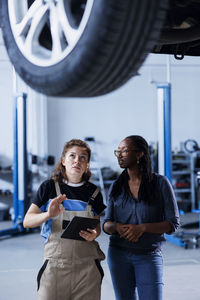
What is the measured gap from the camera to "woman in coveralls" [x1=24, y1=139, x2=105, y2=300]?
6.19 feet

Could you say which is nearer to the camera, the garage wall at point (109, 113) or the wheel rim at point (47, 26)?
the wheel rim at point (47, 26)

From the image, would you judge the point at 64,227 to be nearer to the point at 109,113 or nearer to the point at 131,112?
the point at 109,113

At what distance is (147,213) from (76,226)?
14.3 inches

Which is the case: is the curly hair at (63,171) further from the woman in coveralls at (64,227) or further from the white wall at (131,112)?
the white wall at (131,112)

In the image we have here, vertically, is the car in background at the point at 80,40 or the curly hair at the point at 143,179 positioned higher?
the car in background at the point at 80,40

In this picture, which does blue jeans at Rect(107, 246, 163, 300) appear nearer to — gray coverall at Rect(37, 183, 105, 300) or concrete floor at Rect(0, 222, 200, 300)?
gray coverall at Rect(37, 183, 105, 300)

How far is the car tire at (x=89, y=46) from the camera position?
1.08m

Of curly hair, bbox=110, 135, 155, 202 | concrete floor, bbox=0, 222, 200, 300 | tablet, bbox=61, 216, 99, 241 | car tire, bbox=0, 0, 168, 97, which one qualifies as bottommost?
concrete floor, bbox=0, 222, 200, 300

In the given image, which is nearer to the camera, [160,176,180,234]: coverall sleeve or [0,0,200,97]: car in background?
[0,0,200,97]: car in background

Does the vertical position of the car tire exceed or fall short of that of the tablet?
it exceeds it

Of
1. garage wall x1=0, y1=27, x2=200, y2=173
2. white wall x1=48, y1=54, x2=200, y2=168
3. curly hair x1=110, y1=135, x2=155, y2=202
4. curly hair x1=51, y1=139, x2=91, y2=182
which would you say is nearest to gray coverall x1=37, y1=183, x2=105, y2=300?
curly hair x1=51, y1=139, x2=91, y2=182

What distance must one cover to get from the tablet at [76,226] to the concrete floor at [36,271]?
4.71 ft

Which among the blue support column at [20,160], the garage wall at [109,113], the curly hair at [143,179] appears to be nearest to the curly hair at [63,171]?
the curly hair at [143,179]

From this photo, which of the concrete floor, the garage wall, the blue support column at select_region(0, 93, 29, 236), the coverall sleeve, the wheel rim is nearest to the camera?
the wheel rim
